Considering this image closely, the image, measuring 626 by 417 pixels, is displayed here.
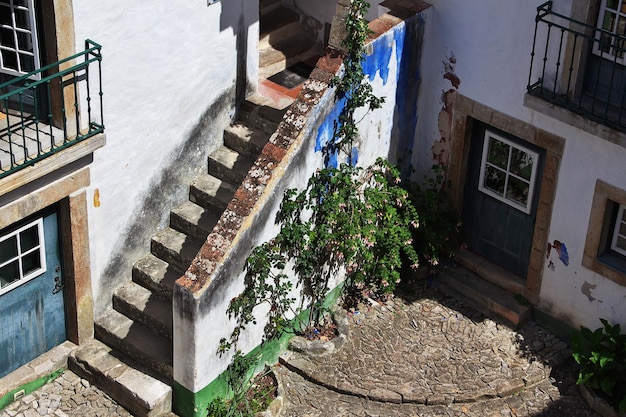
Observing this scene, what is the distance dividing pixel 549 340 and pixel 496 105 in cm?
273

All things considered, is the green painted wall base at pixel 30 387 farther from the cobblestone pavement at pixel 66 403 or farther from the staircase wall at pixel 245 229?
the staircase wall at pixel 245 229

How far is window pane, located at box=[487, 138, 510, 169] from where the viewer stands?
12.1 meters

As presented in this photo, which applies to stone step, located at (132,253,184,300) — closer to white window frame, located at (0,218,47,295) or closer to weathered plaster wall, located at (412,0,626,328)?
white window frame, located at (0,218,47,295)

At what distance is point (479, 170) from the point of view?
12477mm

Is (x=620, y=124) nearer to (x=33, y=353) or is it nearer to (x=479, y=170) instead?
(x=479, y=170)

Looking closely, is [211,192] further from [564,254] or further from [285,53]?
[564,254]

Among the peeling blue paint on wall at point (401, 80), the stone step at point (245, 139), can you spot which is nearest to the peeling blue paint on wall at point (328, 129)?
the peeling blue paint on wall at point (401, 80)

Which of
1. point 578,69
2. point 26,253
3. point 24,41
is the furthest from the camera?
point 578,69

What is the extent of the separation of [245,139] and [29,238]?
2.70 m

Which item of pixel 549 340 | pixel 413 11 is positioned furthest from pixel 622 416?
pixel 413 11

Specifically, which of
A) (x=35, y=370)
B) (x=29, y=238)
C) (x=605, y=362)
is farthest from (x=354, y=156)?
(x=35, y=370)

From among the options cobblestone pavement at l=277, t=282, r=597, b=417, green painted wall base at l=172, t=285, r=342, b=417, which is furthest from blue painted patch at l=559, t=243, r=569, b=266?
green painted wall base at l=172, t=285, r=342, b=417

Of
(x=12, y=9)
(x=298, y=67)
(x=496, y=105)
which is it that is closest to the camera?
(x=12, y=9)

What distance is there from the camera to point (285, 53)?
540 inches
